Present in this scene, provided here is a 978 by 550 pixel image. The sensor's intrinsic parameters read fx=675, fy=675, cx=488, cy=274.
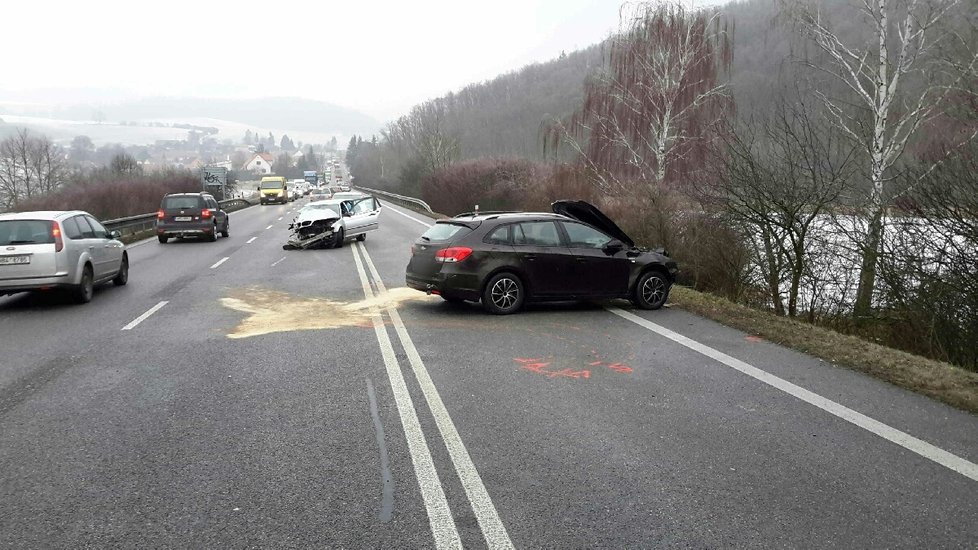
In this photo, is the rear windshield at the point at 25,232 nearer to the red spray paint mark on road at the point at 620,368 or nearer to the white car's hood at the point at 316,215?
the red spray paint mark on road at the point at 620,368

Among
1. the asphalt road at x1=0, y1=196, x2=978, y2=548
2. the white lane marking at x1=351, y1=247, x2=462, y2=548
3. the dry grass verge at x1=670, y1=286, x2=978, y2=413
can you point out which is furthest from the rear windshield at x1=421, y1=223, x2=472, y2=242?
the dry grass verge at x1=670, y1=286, x2=978, y2=413

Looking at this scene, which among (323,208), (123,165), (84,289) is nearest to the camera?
(84,289)

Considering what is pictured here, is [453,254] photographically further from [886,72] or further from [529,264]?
[886,72]

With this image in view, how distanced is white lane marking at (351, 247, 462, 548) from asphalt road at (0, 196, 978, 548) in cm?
2

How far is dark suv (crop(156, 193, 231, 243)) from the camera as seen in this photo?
23.4 metres

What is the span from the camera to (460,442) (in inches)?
194

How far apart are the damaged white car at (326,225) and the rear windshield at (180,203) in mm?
4409

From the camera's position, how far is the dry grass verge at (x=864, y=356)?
640cm

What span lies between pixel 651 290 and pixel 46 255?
9.77 meters

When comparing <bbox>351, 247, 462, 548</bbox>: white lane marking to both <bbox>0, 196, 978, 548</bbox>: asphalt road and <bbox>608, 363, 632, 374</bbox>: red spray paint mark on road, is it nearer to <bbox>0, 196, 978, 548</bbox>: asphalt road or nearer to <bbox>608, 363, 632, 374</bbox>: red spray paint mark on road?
<bbox>0, 196, 978, 548</bbox>: asphalt road

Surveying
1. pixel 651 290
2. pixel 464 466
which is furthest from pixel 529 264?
pixel 464 466

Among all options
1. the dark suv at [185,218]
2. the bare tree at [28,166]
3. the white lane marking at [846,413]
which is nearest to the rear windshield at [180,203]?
the dark suv at [185,218]

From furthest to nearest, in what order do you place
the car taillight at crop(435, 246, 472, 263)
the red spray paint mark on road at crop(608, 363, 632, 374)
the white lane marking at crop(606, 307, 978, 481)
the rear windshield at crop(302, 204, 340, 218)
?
the rear windshield at crop(302, 204, 340, 218), the car taillight at crop(435, 246, 472, 263), the red spray paint mark on road at crop(608, 363, 632, 374), the white lane marking at crop(606, 307, 978, 481)

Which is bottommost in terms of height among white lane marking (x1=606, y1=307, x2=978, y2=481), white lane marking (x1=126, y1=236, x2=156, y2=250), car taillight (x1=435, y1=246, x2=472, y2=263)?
white lane marking (x1=126, y1=236, x2=156, y2=250)
